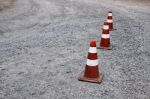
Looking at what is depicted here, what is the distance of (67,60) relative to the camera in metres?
7.67

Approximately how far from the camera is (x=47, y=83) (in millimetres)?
6191

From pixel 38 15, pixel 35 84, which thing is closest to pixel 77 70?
pixel 35 84

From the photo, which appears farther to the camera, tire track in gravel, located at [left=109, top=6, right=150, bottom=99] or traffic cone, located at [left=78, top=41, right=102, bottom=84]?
traffic cone, located at [left=78, top=41, right=102, bottom=84]

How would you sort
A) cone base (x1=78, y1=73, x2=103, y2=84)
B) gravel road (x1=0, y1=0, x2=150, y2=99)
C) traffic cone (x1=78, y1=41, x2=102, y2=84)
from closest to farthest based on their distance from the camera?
gravel road (x1=0, y1=0, x2=150, y2=99)
cone base (x1=78, y1=73, x2=103, y2=84)
traffic cone (x1=78, y1=41, x2=102, y2=84)

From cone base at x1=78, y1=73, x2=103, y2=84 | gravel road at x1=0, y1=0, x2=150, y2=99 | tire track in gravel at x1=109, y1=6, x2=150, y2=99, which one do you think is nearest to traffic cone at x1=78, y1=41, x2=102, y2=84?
cone base at x1=78, y1=73, x2=103, y2=84

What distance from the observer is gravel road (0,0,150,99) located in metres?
5.86

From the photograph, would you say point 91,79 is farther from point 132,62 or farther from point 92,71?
point 132,62

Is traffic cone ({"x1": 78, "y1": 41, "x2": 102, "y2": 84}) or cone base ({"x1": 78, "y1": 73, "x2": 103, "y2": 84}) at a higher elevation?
traffic cone ({"x1": 78, "y1": 41, "x2": 102, "y2": 84})

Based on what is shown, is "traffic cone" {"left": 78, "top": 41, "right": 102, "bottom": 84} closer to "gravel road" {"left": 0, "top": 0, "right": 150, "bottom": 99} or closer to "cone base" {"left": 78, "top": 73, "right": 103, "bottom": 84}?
"cone base" {"left": 78, "top": 73, "right": 103, "bottom": 84}

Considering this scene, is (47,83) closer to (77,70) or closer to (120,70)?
(77,70)

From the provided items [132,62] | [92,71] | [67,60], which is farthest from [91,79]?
[132,62]

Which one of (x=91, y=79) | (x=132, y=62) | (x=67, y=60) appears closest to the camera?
(x=91, y=79)

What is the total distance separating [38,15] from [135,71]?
9775mm

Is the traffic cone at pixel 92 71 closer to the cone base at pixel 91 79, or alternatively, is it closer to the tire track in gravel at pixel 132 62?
the cone base at pixel 91 79
